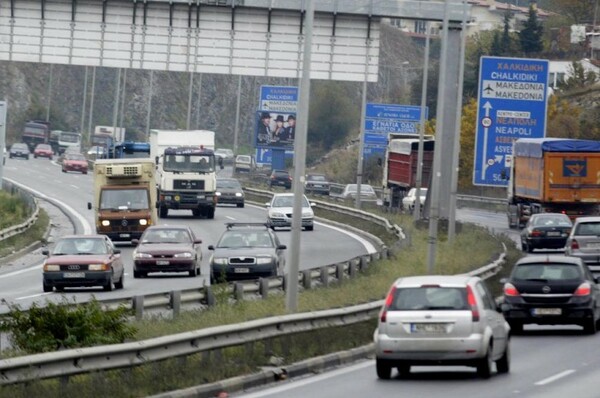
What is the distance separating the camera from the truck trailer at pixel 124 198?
183 feet

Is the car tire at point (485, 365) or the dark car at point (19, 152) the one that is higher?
the car tire at point (485, 365)

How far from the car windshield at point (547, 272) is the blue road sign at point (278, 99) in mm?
65903

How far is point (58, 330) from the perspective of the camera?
19.7 metres

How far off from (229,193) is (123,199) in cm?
2799

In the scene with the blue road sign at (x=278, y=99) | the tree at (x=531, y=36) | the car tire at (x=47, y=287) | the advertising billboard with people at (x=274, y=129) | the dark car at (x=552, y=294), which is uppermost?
the tree at (x=531, y=36)

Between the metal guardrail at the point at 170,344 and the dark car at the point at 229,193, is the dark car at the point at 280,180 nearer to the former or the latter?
the dark car at the point at 229,193

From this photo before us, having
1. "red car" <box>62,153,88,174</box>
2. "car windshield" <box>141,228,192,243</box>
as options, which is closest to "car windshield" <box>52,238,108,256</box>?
"car windshield" <box>141,228,192,243</box>

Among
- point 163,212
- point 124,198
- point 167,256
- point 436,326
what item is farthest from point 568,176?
point 436,326

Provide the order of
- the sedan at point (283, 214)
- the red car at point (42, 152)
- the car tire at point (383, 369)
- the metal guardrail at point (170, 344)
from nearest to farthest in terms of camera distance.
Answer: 1. the metal guardrail at point (170, 344)
2. the car tire at point (383, 369)
3. the sedan at point (283, 214)
4. the red car at point (42, 152)

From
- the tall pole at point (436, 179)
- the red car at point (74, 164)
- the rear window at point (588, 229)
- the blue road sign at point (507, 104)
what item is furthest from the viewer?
the red car at point (74, 164)

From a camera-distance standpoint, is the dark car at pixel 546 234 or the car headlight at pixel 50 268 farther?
the dark car at pixel 546 234

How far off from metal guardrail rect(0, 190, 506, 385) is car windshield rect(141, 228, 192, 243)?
1495cm

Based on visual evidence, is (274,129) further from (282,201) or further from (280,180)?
(282,201)

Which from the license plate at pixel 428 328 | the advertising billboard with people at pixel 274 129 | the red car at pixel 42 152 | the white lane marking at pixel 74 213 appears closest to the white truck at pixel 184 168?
the white lane marking at pixel 74 213
